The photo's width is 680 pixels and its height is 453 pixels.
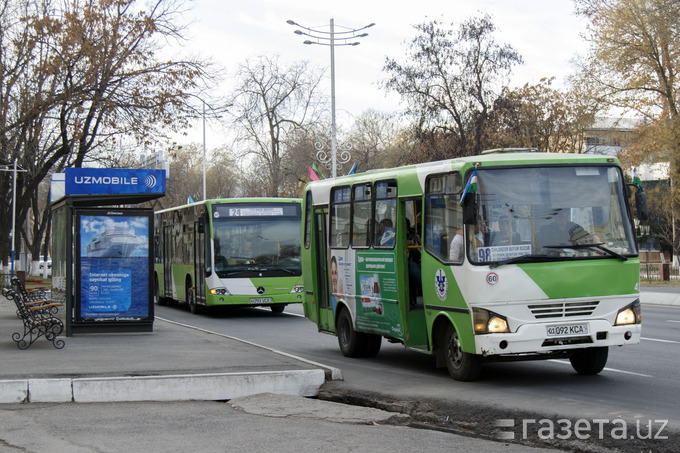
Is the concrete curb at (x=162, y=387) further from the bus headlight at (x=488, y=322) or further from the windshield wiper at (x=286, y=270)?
the windshield wiper at (x=286, y=270)

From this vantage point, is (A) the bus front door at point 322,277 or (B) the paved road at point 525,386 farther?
(A) the bus front door at point 322,277

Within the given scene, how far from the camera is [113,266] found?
1745 centimetres

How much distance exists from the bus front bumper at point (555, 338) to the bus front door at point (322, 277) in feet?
16.6

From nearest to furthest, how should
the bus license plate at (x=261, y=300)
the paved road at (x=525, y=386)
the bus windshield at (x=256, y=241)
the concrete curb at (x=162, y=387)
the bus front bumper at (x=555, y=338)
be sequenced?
the paved road at (x=525, y=386) → the concrete curb at (x=162, y=387) → the bus front bumper at (x=555, y=338) → the bus license plate at (x=261, y=300) → the bus windshield at (x=256, y=241)

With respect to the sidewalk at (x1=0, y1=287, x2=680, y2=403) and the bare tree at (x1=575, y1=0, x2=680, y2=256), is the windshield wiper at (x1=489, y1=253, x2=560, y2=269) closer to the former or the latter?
the sidewalk at (x1=0, y1=287, x2=680, y2=403)

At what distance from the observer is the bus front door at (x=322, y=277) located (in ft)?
49.6

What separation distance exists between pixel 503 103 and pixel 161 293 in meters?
19.6

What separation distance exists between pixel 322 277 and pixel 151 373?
197 inches

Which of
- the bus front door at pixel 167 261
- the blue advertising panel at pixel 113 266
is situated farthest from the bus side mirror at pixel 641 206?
the bus front door at pixel 167 261

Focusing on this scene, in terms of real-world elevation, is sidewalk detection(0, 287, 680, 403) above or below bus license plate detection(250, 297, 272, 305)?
below

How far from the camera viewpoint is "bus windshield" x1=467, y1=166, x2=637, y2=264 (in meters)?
10.5

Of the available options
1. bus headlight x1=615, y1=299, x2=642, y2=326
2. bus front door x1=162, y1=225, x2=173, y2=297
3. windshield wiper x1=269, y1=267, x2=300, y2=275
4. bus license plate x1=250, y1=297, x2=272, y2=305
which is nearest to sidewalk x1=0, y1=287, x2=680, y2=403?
bus headlight x1=615, y1=299, x2=642, y2=326

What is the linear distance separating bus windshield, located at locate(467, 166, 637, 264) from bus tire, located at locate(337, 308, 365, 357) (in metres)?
4.00

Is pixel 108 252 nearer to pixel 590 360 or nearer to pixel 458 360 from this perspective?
pixel 458 360
